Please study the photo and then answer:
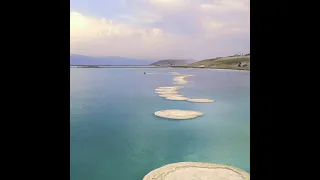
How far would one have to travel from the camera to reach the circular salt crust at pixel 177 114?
8102mm

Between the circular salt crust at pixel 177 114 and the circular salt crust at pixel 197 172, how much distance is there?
3.47 metres

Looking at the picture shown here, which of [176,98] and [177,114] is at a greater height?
[176,98]

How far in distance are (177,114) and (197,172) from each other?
4172 millimetres

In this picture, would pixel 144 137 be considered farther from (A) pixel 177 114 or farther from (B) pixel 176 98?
(B) pixel 176 98

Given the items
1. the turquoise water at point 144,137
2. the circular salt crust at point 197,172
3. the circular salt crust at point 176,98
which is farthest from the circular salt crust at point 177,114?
the circular salt crust at point 197,172

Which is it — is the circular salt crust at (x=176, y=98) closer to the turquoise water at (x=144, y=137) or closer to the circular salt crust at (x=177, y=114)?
the turquoise water at (x=144, y=137)

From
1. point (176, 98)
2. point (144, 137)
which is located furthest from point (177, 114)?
point (176, 98)

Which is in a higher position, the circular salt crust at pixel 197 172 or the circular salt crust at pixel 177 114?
the circular salt crust at pixel 177 114

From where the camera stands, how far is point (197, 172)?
165 inches

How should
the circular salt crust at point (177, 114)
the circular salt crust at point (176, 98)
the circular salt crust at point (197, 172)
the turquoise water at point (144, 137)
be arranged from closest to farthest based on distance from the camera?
the circular salt crust at point (197, 172)
the turquoise water at point (144, 137)
the circular salt crust at point (177, 114)
the circular salt crust at point (176, 98)

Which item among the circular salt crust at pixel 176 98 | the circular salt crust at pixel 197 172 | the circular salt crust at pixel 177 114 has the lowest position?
the circular salt crust at pixel 197 172

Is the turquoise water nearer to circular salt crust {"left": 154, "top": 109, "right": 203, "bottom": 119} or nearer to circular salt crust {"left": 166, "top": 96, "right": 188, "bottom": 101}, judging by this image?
circular salt crust {"left": 154, "top": 109, "right": 203, "bottom": 119}

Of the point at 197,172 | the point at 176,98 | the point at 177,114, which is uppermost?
the point at 176,98
